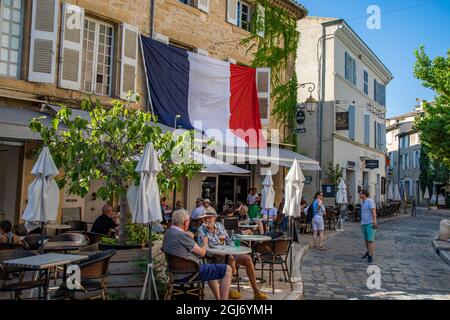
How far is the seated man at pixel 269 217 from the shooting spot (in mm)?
11477

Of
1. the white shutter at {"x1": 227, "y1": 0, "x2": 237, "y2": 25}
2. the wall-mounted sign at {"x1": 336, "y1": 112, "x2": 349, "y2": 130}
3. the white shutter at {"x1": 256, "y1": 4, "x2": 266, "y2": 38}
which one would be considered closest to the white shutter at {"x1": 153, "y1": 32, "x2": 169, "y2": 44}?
the white shutter at {"x1": 227, "y1": 0, "x2": 237, "y2": 25}

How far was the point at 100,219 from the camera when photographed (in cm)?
814

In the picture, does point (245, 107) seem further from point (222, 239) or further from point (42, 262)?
point (42, 262)

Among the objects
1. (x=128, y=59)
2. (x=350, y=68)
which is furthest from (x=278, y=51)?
(x=350, y=68)

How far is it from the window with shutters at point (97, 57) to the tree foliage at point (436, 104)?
39.5 feet

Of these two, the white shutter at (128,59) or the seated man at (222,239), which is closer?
the seated man at (222,239)

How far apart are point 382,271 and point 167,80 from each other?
7673mm

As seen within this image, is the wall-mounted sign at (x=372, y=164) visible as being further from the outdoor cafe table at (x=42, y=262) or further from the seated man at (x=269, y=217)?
the outdoor cafe table at (x=42, y=262)

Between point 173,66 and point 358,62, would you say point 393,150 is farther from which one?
point 173,66

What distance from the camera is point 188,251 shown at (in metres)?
5.32

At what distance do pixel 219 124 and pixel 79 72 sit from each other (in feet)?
16.0

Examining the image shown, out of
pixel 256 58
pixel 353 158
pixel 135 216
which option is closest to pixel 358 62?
pixel 353 158

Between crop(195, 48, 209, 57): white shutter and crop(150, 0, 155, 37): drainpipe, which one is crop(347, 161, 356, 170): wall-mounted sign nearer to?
crop(195, 48, 209, 57): white shutter

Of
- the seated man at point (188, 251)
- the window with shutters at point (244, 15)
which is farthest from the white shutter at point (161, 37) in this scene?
the seated man at point (188, 251)
